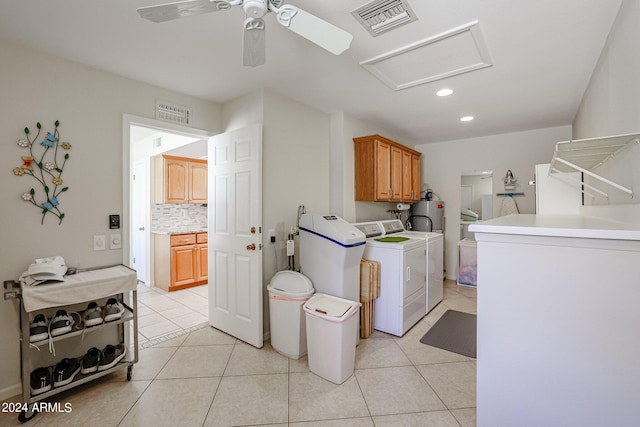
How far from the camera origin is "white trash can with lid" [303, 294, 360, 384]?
82.0 inches

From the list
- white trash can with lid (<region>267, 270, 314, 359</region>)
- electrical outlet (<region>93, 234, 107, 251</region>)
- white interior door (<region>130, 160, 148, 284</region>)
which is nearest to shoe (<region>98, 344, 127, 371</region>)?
electrical outlet (<region>93, 234, 107, 251</region>)

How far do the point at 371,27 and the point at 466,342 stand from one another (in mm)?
2879

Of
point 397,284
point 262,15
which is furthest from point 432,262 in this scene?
point 262,15

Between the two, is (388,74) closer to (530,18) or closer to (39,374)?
(530,18)

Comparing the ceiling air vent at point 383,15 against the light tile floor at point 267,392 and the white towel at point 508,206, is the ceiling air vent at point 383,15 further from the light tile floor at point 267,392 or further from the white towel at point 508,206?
the white towel at point 508,206

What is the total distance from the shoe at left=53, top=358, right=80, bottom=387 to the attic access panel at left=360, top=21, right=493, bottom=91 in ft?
10.3

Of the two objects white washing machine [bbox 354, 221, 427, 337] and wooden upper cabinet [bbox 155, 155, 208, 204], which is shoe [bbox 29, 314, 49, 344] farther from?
wooden upper cabinet [bbox 155, 155, 208, 204]

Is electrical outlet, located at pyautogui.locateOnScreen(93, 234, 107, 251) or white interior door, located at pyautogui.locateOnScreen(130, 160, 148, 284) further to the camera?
white interior door, located at pyautogui.locateOnScreen(130, 160, 148, 284)

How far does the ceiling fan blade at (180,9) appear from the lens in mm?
1221

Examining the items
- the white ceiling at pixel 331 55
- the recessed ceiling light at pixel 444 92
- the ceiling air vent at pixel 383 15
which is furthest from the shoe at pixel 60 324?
the recessed ceiling light at pixel 444 92

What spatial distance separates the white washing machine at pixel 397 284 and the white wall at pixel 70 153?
2.47 meters

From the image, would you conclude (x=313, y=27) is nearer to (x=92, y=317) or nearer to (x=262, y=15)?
(x=262, y=15)

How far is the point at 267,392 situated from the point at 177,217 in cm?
393

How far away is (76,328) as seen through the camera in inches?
77.9
